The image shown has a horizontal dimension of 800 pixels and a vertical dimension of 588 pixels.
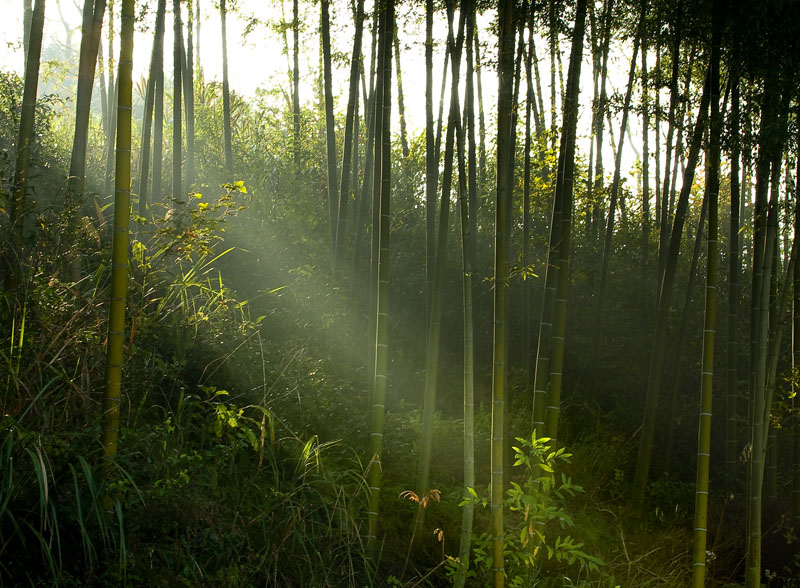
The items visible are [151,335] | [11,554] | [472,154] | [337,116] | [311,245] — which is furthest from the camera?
[337,116]

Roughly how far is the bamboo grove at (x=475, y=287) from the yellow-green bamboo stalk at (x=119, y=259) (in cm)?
1

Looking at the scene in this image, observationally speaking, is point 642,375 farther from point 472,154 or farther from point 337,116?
point 337,116

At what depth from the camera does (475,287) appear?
827 cm

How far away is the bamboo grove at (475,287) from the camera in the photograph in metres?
3.84

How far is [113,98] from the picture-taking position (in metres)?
10.2

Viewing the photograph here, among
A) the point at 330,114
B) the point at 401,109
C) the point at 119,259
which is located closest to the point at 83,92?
the point at 119,259

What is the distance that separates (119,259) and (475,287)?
5558mm

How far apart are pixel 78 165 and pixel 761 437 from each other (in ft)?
14.1

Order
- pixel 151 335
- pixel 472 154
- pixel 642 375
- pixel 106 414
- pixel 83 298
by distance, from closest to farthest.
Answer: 1. pixel 106 414
2. pixel 83 298
3. pixel 151 335
4. pixel 472 154
5. pixel 642 375

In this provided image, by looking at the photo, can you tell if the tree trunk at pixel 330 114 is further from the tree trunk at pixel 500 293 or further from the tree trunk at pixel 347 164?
the tree trunk at pixel 500 293

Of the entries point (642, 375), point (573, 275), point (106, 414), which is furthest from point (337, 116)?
point (106, 414)

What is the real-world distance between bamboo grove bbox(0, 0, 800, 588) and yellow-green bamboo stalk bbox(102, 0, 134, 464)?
11 millimetres

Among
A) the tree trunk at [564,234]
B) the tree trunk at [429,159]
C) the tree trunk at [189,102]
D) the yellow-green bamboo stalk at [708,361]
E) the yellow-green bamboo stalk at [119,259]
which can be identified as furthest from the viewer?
the tree trunk at [189,102]

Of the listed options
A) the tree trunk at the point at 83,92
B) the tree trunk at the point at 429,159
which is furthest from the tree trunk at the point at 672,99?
the tree trunk at the point at 83,92
